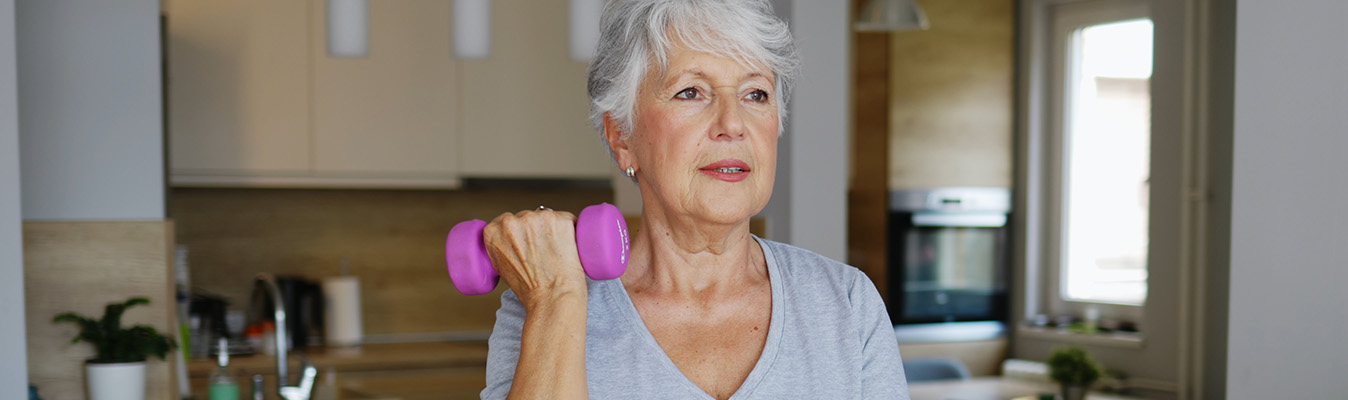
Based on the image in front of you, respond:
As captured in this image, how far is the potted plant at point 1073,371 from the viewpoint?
358cm

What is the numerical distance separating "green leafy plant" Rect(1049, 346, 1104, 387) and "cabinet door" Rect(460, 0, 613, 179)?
5.74 feet

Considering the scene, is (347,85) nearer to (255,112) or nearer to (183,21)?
(255,112)

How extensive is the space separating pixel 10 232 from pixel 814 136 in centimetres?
170

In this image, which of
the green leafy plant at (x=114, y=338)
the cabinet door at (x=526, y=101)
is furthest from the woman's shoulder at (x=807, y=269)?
the cabinet door at (x=526, y=101)

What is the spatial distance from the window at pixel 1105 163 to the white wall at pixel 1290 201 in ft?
8.12

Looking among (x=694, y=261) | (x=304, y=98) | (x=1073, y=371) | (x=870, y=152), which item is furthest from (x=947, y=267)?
(x=694, y=261)

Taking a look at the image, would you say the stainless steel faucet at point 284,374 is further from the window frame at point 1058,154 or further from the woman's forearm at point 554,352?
the window frame at point 1058,154

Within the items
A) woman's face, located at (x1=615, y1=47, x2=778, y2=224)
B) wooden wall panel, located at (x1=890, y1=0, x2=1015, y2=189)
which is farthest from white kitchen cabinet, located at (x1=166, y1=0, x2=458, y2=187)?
woman's face, located at (x1=615, y1=47, x2=778, y2=224)

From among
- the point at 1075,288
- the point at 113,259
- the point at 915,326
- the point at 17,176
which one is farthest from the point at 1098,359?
the point at 17,176

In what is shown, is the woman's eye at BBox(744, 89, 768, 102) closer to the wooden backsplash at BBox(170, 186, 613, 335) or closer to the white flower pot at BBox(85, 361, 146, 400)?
the white flower pot at BBox(85, 361, 146, 400)

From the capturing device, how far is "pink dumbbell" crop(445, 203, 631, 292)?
3.54 feet

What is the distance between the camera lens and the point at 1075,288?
466cm

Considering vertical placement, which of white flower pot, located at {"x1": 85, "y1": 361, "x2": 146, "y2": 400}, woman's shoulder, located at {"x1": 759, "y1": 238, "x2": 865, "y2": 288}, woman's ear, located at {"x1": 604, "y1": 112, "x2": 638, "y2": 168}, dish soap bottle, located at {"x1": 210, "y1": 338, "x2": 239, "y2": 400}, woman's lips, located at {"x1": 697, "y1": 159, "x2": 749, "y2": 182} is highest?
woman's ear, located at {"x1": 604, "y1": 112, "x2": 638, "y2": 168}

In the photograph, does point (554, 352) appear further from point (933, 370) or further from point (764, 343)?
point (933, 370)
